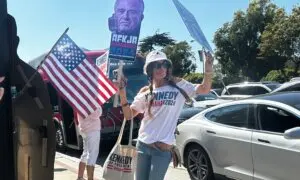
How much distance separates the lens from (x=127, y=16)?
4.60 meters

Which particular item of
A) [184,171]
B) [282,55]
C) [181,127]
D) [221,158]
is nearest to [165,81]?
[221,158]

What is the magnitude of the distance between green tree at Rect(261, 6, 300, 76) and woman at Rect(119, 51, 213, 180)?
3807 centimetres

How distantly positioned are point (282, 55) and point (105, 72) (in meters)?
38.9

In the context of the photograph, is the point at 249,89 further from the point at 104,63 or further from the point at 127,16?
the point at 127,16

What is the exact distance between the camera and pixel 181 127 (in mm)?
7656

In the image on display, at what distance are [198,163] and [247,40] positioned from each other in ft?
146

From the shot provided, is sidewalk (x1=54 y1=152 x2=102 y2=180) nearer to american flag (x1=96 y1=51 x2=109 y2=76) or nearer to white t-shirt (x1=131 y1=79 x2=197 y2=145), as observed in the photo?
american flag (x1=96 y1=51 x2=109 y2=76)

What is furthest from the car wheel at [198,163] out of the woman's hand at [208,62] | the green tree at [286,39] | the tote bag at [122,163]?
the green tree at [286,39]

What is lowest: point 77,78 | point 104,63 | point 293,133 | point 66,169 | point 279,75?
point 66,169

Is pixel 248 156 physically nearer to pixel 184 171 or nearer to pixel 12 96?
pixel 184 171

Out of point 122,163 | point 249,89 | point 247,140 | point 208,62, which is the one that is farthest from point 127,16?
point 249,89

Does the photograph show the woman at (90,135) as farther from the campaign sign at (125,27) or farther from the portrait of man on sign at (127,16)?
the portrait of man on sign at (127,16)

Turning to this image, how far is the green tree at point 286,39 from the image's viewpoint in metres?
40.2

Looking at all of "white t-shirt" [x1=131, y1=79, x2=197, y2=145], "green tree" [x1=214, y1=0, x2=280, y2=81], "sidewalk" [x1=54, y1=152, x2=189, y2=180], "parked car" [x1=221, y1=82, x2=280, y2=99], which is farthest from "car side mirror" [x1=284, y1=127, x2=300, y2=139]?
"green tree" [x1=214, y1=0, x2=280, y2=81]
